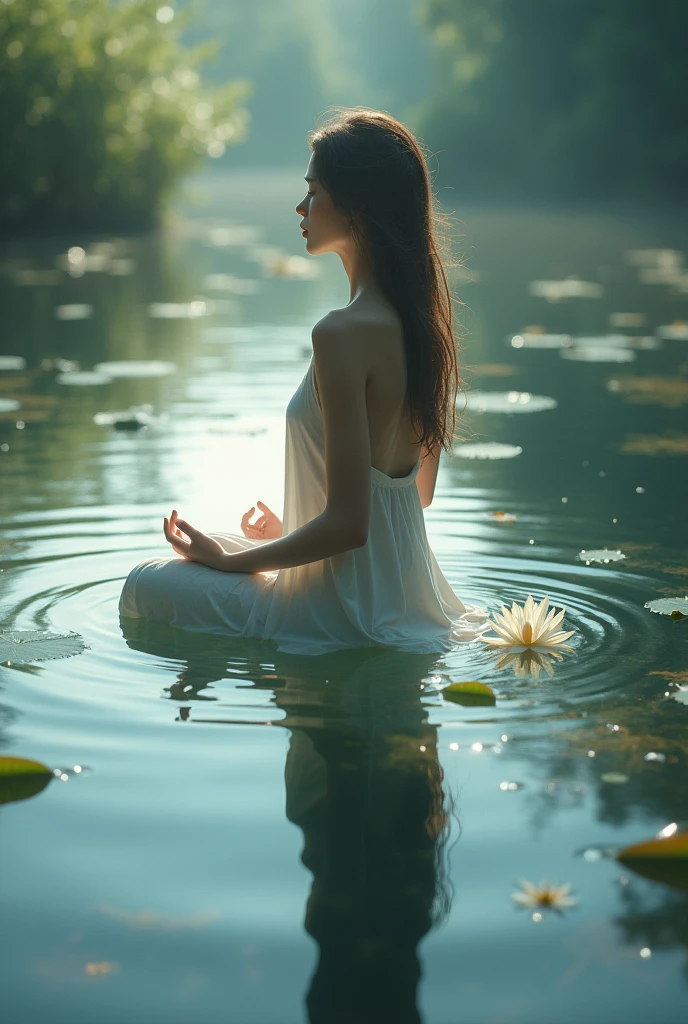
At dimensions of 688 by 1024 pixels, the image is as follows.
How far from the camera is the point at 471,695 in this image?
2395mm

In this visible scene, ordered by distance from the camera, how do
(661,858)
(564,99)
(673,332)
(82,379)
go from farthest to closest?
(564,99), (673,332), (82,379), (661,858)

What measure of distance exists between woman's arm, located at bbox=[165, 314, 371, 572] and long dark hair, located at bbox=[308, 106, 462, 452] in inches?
5.3

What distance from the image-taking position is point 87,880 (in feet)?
5.81

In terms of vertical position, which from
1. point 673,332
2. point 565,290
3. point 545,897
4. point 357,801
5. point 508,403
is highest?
point 565,290

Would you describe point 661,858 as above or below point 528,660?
below

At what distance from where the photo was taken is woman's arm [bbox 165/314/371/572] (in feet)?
7.91

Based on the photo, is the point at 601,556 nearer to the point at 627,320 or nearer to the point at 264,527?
the point at 264,527

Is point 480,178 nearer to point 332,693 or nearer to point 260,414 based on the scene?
point 260,414

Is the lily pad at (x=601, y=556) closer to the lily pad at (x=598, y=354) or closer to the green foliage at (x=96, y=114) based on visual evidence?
the lily pad at (x=598, y=354)

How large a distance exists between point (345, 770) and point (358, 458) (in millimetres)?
612

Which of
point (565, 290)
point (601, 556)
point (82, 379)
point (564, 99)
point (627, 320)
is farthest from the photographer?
point (564, 99)

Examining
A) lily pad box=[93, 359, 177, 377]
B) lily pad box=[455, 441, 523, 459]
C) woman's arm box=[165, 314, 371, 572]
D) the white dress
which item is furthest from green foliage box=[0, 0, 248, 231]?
woman's arm box=[165, 314, 371, 572]

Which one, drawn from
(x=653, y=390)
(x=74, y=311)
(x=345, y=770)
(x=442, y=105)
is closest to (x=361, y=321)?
(x=345, y=770)

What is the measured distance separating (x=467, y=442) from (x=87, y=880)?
3330 mm
